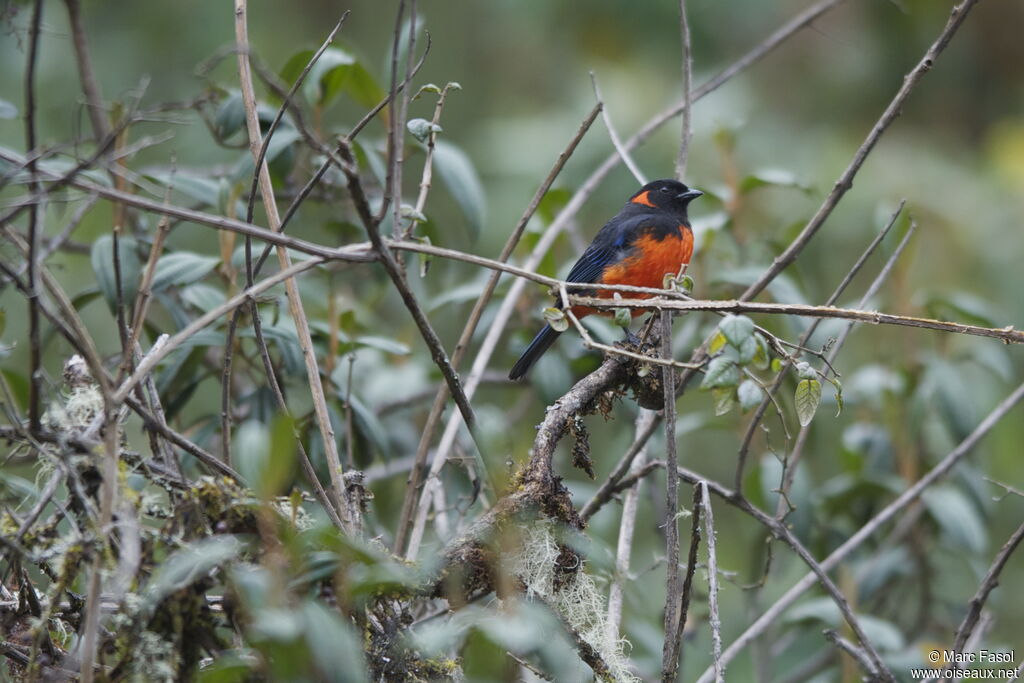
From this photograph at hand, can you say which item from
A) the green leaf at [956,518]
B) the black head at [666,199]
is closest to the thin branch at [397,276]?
the green leaf at [956,518]

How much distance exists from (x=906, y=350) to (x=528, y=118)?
12.6 ft

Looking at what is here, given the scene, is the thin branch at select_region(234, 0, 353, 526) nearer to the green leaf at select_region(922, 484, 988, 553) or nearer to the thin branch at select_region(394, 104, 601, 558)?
the thin branch at select_region(394, 104, 601, 558)

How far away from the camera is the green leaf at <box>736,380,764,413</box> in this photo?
2191 mm

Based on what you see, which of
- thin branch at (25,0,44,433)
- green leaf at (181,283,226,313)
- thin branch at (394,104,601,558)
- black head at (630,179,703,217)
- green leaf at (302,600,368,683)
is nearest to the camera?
green leaf at (302,600,368,683)

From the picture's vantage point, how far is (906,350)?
4.52m

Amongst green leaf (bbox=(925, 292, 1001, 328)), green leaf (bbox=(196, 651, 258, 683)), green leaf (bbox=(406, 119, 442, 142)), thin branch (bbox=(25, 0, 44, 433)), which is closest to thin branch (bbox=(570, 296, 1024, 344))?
green leaf (bbox=(406, 119, 442, 142))

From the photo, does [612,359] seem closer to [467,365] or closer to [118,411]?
[118,411]

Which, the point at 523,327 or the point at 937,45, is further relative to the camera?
the point at 523,327

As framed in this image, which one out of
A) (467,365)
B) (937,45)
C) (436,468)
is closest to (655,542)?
(467,365)

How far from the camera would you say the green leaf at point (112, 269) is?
3.12m

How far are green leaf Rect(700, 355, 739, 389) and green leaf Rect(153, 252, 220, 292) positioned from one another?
181 cm

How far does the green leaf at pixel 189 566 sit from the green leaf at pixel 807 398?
3.94 ft

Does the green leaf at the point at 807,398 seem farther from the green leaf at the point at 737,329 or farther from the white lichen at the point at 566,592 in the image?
the white lichen at the point at 566,592

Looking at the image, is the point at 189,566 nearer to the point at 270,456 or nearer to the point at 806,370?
the point at 270,456
